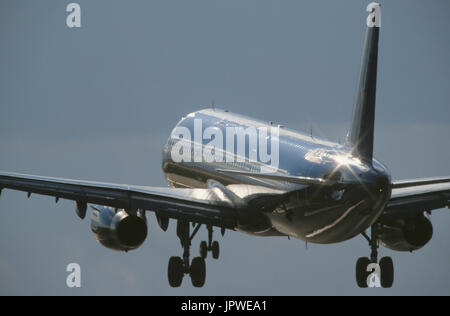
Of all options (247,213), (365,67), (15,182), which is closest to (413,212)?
(247,213)

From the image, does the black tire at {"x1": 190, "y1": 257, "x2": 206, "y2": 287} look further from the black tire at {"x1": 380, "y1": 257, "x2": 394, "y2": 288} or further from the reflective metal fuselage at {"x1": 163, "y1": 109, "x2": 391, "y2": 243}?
the black tire at {"x1": 380, "y1": 257, "x2": 394, "y2": 288}

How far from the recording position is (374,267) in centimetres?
6506

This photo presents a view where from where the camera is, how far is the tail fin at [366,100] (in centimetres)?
5462

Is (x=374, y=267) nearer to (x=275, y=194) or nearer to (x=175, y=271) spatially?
(x=275, y=194)

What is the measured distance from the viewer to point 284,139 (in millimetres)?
62312

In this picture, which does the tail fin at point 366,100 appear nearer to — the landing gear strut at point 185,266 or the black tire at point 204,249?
the landing gear strut at point 185,266

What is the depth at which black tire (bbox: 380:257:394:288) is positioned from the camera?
6556 centimetres

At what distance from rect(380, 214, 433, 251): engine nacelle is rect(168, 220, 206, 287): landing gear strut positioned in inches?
358

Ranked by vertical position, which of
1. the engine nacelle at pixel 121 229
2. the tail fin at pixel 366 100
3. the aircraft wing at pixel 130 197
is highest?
the tail fin at pixel 366 100

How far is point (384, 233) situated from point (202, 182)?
8750 mm

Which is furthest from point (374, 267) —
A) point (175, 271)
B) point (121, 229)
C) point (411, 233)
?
point (121, 229)

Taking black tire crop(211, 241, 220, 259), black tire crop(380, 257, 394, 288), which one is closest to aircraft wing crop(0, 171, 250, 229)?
black tire crop(211, 241, 220, 259)

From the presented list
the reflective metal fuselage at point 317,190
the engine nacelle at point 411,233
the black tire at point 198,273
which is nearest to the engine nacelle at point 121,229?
the black tire at point 198,273

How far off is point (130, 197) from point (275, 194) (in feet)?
19.7
